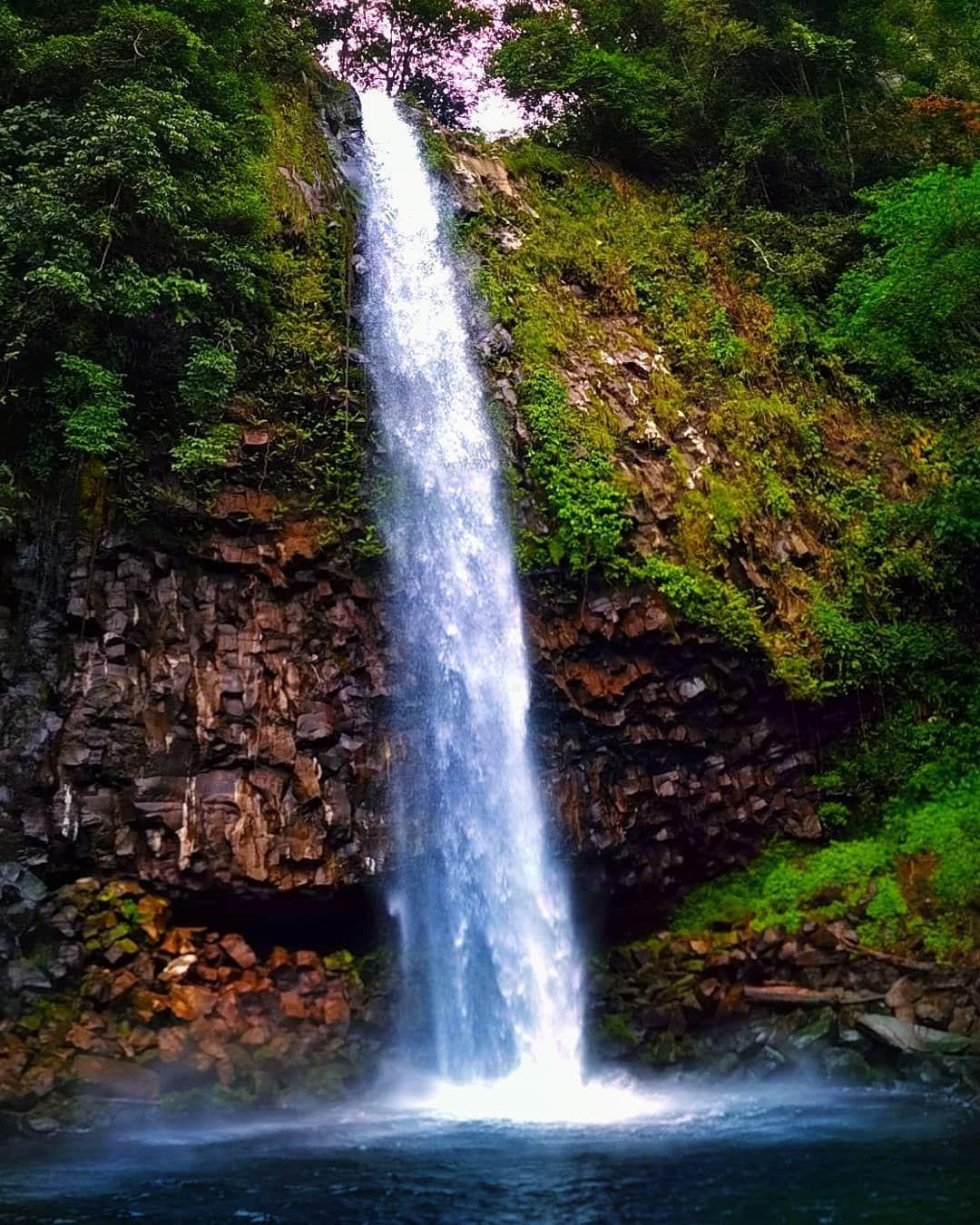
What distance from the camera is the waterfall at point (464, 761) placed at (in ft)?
37.8

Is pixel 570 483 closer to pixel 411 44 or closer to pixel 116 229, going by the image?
pixel 116 229

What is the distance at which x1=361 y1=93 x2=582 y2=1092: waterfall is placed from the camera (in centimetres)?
1152

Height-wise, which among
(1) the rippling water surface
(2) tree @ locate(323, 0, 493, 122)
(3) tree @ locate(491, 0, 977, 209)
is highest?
(2) tree @ locate(323, 0, 493, 122)

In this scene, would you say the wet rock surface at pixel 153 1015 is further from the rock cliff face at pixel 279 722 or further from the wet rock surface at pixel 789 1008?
the wet rock surface at pixel 789 1008

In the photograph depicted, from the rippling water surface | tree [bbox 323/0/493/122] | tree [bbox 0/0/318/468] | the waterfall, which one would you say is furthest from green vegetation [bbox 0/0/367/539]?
tree [bbox 323/0/493/122]

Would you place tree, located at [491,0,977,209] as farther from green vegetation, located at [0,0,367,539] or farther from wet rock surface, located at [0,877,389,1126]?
wet rock surface, located at [0,877,389,1126]

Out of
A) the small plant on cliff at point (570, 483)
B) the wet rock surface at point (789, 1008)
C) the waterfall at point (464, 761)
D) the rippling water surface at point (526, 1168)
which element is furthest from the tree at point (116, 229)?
the wet rock surface at point (789, 1008)

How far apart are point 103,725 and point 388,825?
Result: 343 cm

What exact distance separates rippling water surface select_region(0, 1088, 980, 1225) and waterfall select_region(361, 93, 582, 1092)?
1.85m

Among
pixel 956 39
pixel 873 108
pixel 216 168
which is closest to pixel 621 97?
pixel 873 108

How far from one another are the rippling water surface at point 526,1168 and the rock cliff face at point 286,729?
9.58 ft

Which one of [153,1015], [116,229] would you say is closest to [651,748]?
[153,1015]

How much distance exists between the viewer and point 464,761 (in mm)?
12344

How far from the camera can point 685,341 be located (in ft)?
54.0
